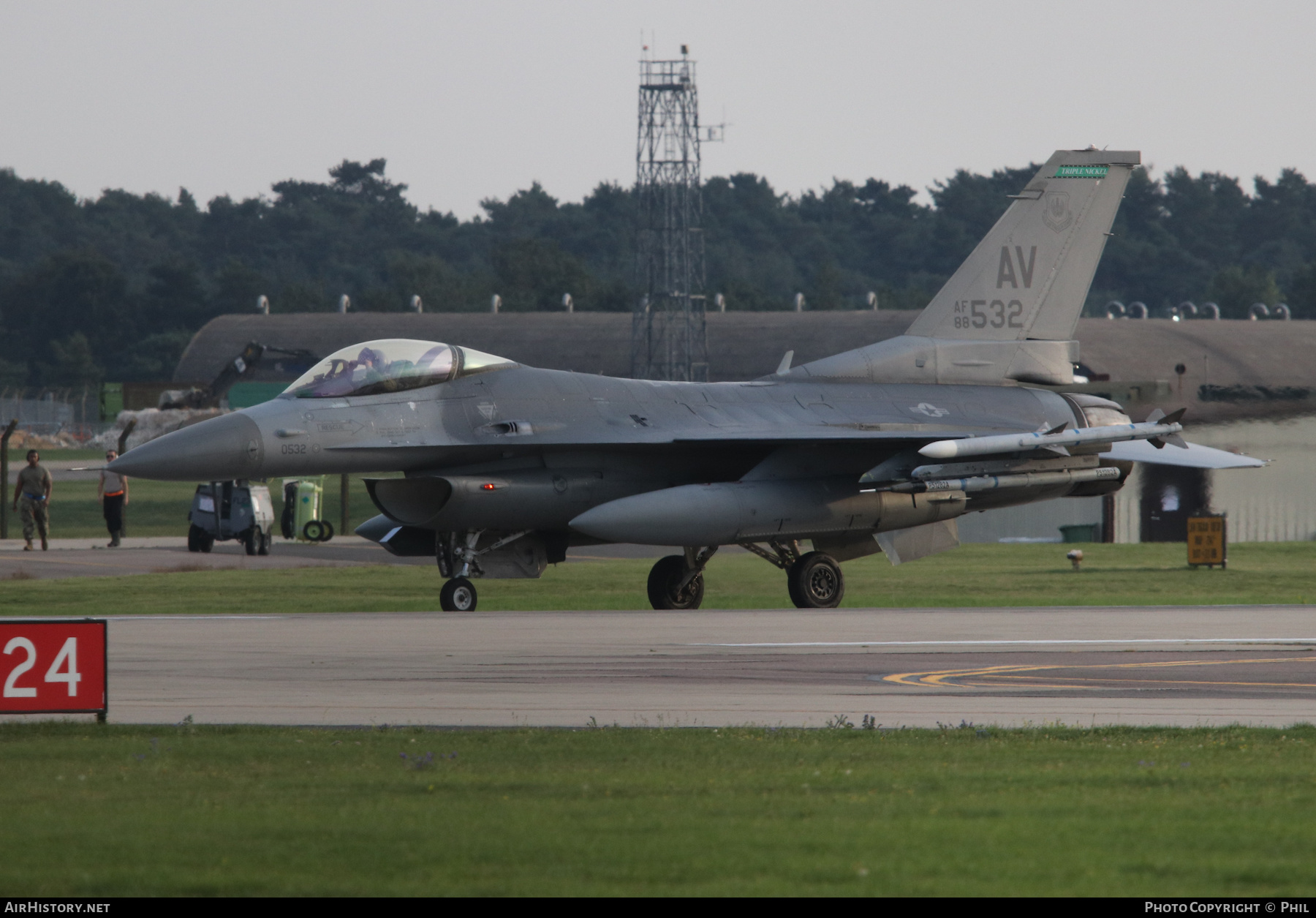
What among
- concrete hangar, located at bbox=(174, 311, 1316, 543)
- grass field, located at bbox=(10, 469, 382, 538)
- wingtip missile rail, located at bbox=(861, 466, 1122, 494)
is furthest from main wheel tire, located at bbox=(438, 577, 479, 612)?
grass field, located at bbox=(10, 469, 382, 538)

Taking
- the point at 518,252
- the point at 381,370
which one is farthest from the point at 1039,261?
the point at 518,252

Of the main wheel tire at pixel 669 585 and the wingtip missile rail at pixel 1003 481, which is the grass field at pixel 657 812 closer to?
the wingtip missile rail at pixel 1003 481

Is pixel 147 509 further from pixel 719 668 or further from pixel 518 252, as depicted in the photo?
pixel 518 252

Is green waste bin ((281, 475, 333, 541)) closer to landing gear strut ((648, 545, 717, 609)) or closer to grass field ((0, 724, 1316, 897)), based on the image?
landing gear strut ((648, 545, 717, 609))

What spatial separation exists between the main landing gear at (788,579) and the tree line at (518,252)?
88288mm

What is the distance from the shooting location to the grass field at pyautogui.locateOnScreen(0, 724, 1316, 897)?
19.5 ft

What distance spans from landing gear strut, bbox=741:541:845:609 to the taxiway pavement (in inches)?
72.3

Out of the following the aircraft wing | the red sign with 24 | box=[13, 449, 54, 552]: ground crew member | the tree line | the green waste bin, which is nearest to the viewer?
the red sign with 24

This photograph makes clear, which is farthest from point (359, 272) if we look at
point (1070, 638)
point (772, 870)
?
point (772, 870)

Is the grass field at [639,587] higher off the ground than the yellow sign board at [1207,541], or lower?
lower

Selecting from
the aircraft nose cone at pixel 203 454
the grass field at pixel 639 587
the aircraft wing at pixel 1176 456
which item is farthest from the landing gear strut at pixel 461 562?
the aircraft wing at pixel 1176 456

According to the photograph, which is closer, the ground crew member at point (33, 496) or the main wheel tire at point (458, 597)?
the main wheel tire at point (458, 597)

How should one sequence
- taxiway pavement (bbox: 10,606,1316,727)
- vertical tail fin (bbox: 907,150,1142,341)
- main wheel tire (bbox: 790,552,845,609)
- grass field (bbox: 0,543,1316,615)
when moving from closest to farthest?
taxiway pavement (bbox: 10,606,1316,727) → main wheel tire (bbox: 790,552,845,609) → grass field (bbox: 0,543,1316,615) → vertical tail fin (bbox: 907,150,1142,341)

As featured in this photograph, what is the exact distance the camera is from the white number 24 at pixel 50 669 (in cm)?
960
